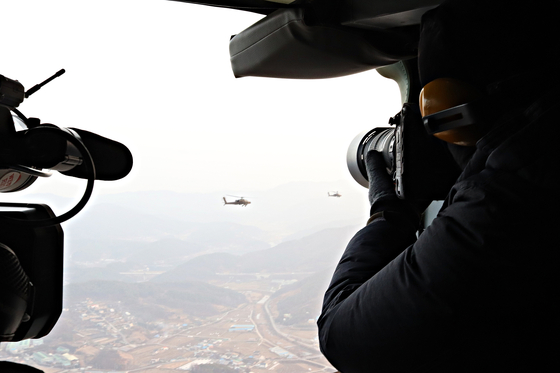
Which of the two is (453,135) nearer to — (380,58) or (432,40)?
(432,40)

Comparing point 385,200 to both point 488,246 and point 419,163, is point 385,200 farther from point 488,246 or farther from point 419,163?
point 488,246

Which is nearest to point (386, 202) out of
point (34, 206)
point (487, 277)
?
point (487, 277)

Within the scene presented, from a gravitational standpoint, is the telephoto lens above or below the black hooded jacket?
below

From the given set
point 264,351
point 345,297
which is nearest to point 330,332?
point 345,297

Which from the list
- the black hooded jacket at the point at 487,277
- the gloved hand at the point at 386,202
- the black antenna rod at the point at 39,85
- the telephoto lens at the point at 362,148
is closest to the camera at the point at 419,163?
the gloved hand at the point at 386,202

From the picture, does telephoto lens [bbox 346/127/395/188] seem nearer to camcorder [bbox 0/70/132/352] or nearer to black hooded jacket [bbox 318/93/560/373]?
black hooded jacket [bbox 318/93/560/373]

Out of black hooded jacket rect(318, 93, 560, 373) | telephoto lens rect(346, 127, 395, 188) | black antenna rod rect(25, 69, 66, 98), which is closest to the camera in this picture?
black hooded jacket rect(318, 93, 560, 373)

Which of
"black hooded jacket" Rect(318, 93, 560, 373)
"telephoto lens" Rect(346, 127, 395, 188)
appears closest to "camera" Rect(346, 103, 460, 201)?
"black hooded jacket" Rect(318, 93, 560, 373)

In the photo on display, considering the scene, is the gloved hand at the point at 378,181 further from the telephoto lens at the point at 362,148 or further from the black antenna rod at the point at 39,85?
the black antenna rod at the point at 39,85
